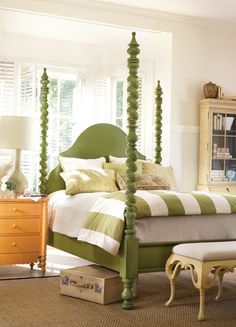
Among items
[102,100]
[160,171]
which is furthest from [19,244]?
[102,100]

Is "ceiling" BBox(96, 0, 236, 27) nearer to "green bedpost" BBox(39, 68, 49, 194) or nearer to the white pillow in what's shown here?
"green bedpost" BBox(39, 68, 49, 194)

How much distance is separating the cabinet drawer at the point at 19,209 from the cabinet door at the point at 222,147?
2677mm

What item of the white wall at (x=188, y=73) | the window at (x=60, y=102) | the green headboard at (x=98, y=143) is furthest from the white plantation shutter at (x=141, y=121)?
the green headboard at (x=98, y=143)

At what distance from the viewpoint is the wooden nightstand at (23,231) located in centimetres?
509

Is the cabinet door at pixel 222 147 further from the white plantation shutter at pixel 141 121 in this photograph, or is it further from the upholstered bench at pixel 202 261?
the upholstered bench at pixel 202 261

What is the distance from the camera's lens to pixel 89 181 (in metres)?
5.62

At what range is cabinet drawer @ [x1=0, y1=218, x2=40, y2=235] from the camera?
5.10m

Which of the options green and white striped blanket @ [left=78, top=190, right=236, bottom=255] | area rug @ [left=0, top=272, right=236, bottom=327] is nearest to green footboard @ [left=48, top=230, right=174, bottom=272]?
green and white striped blanket @ [left=78, top=190, right=236, bottom=255]

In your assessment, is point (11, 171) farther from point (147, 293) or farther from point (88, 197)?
point (147, 293)

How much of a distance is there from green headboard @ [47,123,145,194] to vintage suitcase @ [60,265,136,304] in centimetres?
223

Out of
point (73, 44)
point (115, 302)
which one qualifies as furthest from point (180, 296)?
point (73, 44)

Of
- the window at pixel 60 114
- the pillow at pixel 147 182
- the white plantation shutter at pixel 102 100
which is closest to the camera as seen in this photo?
the pillow at pixel 147 182

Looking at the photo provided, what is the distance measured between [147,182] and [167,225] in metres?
1.38

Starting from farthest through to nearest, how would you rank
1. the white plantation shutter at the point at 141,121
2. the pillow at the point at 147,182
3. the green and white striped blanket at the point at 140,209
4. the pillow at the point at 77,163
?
the white plantation shutter at the point at 141,121 < the pillow at the point at 77,163 < the pillow at the point at 147,182 < the green and white striped blanket at the point at 140,209
